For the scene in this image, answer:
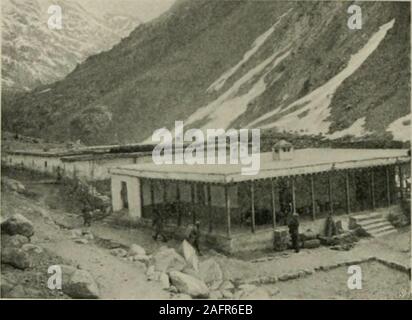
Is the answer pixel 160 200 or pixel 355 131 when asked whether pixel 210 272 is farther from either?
pixel 355 131

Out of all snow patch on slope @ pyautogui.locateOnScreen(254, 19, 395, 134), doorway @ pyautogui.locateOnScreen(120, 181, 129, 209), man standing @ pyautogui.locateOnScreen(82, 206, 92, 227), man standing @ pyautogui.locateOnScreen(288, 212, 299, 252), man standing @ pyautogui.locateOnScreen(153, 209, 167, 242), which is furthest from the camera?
snow patch on slope @ pyautogui.locateOnScreen(254, 19, 395, 134)

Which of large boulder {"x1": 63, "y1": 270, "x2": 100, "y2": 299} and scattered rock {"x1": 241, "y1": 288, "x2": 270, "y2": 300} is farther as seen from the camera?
scattered rock {"x1": 241, "y1": 288, "x2": 270, "y2": 300}

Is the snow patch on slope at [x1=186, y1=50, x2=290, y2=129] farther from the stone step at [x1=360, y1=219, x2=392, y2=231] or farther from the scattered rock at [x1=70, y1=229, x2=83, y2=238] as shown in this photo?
the scattered rock at [x1=70, y1=229, x2=83, y2=238]

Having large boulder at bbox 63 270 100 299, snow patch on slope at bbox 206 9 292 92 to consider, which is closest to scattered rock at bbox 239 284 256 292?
large boulder at bbox 63 270 100 299

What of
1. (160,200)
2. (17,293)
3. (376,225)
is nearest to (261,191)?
(160,200)

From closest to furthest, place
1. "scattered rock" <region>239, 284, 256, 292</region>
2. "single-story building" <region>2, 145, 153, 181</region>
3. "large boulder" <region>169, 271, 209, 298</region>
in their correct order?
"large boulder" <region>169, 271, 209, 298</region> < "scattered rock" <region>239, 284, 256, 292</region> < "single-story building" <region>2, 145, 153, 181</region>
